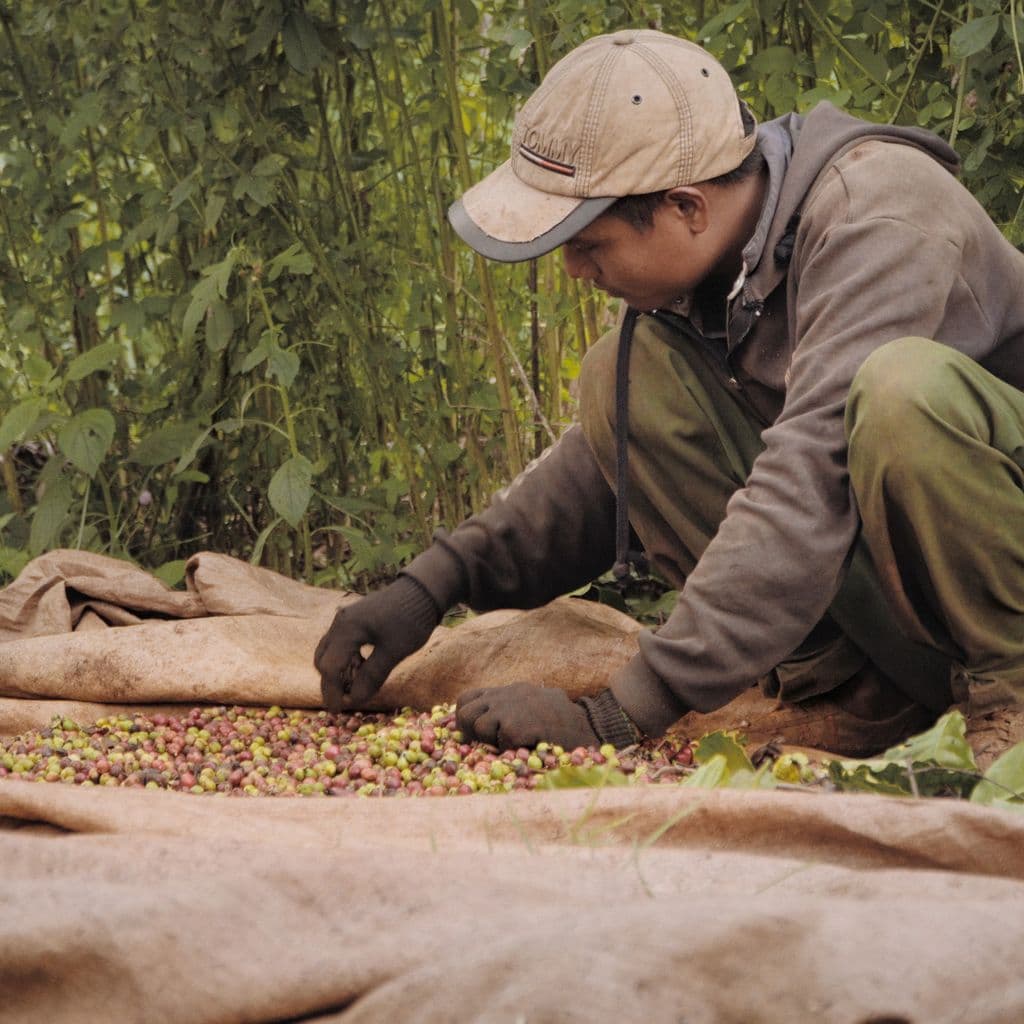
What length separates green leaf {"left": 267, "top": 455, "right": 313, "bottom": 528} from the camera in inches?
139

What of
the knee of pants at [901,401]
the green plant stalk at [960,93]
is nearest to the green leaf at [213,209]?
the green plant stalk at [960,93]

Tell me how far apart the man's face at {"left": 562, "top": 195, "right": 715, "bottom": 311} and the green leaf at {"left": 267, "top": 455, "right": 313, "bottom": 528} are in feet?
3.67

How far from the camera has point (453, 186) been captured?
4242mm

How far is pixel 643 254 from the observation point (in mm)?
2613

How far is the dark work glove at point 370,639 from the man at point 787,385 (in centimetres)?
36

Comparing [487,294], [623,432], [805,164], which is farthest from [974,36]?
[487,294]

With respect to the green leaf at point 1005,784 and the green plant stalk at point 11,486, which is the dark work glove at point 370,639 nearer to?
the green leaf at point 1005,784

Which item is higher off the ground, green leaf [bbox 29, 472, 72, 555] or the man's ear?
the man's ear

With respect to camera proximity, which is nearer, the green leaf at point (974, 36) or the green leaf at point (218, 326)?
the green leaf at point (974, 36)

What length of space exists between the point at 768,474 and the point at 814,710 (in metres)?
0.67

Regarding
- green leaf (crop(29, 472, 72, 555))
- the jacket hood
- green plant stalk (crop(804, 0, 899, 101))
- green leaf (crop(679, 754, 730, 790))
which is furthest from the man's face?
green leaf (crop(29, 472, 72, 555))

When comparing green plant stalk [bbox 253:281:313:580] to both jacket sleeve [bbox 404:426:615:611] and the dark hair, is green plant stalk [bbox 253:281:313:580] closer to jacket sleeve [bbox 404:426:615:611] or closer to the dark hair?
jacket sleeve [bbox 404:426:615:611]

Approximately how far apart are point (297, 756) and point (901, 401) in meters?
1.27

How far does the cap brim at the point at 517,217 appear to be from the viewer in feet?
8.27
